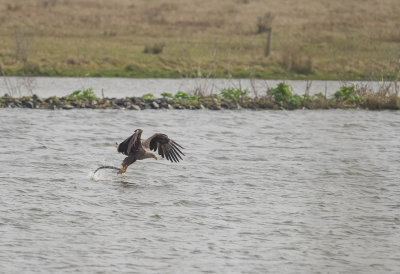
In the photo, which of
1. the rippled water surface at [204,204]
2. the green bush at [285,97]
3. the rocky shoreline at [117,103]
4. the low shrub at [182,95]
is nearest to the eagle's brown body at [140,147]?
the rippled water surface at [204,204]

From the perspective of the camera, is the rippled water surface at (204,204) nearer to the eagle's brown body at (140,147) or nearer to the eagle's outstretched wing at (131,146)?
the eagle's brown body at (140,147)

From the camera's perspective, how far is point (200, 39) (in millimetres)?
37500

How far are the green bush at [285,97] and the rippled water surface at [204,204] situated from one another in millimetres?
4683

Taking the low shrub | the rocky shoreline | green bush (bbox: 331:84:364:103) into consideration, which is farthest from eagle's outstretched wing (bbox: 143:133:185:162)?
green bush (bbox: 331:84:364:103)

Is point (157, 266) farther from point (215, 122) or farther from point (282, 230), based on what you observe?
point (215, 122)

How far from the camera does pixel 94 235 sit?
7.11 metres

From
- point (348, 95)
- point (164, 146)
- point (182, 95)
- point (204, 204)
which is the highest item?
point (348, 95)

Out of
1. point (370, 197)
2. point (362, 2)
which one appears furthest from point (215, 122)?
point (362, 2)

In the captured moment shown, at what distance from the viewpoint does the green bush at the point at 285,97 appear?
20094 millimetres

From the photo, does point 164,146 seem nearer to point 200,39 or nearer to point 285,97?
point 285,97

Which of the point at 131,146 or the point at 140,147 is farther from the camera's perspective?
the point at 140,147

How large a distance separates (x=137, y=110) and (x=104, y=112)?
125 centimetres

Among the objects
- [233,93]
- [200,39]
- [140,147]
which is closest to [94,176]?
[140,147]

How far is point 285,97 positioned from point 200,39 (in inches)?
709
